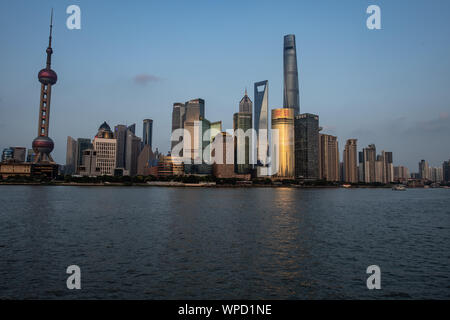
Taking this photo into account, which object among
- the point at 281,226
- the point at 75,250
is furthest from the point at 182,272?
the point at 281,226

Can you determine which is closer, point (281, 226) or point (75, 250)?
point (75, 250)

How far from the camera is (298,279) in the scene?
2547cm

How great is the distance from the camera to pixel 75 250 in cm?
3428

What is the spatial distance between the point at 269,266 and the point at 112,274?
14223 millimetres

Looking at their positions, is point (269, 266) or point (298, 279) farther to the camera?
point (269, 266)
